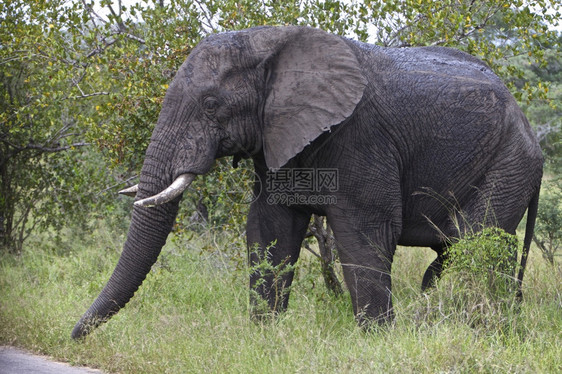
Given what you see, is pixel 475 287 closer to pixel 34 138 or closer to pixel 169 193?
pixel 169 193

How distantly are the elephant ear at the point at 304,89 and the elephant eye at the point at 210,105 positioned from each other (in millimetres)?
361

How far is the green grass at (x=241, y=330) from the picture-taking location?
466cm

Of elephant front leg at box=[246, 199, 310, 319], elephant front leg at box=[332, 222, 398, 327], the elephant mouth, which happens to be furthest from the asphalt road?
elephant front leg at box=[332, 222, 398, 327]

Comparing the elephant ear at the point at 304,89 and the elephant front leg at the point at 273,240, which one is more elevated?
the elephant ear at the point at 304,89

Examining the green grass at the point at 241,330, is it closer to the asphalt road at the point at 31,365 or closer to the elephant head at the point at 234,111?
the asphalt road at the point at 31,365

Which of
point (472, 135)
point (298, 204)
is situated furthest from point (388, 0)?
point (298, 204)

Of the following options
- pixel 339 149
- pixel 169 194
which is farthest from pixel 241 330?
pixel 339 149

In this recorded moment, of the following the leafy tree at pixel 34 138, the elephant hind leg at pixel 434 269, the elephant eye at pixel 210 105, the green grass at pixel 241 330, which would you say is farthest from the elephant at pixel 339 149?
the leafy tree at pixel 34 138

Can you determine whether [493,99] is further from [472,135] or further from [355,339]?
[355,339]

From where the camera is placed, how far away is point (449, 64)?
621 cm

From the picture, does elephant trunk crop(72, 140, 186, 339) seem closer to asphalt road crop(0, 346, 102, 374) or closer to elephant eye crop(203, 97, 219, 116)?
asphalt road crop(0, 346, 102, 374)

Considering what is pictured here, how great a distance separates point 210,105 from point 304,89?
661 mm

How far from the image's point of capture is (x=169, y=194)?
5305 mm

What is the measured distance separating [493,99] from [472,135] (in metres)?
0.32
